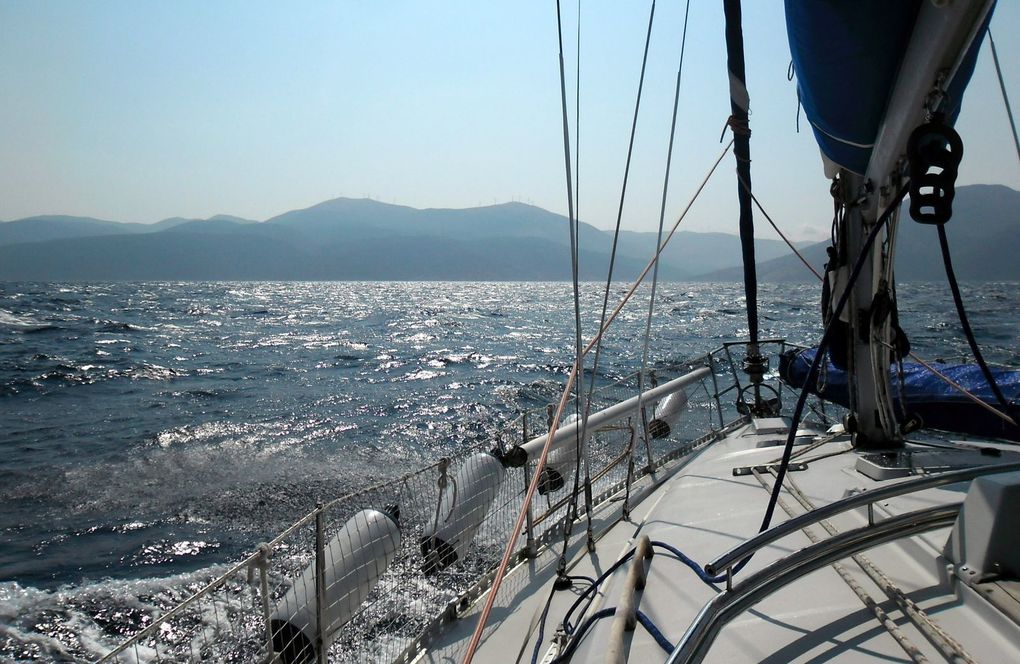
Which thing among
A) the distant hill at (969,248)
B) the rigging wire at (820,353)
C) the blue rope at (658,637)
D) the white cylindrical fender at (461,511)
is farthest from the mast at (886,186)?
the distant hill at (969,248)

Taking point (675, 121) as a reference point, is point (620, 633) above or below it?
below

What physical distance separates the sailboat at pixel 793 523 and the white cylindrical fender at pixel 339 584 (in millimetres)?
10

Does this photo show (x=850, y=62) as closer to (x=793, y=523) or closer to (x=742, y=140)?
(x=793, y=523)

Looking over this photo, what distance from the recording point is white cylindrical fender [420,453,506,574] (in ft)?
9.68

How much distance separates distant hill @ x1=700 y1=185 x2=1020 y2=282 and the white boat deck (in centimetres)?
7997

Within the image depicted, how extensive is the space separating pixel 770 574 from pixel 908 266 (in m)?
128

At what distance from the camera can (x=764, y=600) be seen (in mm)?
1671

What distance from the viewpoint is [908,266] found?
4245 inches

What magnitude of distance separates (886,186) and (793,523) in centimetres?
141

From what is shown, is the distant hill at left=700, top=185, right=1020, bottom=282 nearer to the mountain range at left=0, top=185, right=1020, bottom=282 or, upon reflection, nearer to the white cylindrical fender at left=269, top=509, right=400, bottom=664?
the mountain range at left=0, top=185, right=1020, bottom=282

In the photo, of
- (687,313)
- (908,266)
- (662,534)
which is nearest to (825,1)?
(662,534)

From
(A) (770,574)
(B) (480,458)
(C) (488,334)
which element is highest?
(A) (770,574)

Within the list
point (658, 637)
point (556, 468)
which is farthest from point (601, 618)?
A: point (556, 468)

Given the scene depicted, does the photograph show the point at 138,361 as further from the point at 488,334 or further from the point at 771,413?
the point at 771,413
